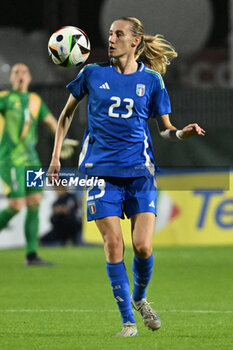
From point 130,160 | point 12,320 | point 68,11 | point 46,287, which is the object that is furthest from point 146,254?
point 68,11

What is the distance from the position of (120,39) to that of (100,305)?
273 centimetres

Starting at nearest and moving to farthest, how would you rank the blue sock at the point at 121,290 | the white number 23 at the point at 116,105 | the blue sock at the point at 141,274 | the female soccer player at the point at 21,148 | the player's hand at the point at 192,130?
the player's hand at the point at 192,130 → the blue sock at the point at 121,290 → the white number 23 at the point at 116,105 → the blue sock at the point at 141,274 → the female soccer player at the point at 21,148

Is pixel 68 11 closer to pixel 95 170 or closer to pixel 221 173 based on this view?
pixel 221 173

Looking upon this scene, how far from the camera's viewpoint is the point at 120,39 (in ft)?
21.7

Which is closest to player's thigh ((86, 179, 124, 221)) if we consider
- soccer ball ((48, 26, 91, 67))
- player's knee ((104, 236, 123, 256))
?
player's knee ((104, 236, 123, 256))

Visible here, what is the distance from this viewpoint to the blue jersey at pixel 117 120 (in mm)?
6547

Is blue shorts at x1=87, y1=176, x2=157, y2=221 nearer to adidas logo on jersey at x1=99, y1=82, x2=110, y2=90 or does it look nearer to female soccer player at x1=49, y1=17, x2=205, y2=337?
female soccer player at x1=49, y1=17, x2=205, y2=337

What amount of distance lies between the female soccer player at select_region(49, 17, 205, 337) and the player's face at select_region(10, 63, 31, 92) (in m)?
5.23

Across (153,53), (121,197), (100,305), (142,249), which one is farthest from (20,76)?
(142,249)

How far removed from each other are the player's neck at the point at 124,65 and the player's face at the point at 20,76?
5269 mm

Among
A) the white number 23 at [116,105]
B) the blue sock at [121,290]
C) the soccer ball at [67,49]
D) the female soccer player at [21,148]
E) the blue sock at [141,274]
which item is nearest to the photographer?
the blue sock at [121,290]

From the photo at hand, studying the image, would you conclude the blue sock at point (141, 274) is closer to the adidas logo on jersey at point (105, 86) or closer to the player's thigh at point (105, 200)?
the player's thigh at point (105, 200)

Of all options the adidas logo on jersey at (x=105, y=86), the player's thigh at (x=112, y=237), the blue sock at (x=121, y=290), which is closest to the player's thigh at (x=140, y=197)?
the player's thigh at (x=112, y=237)

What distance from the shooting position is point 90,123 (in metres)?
6.68
